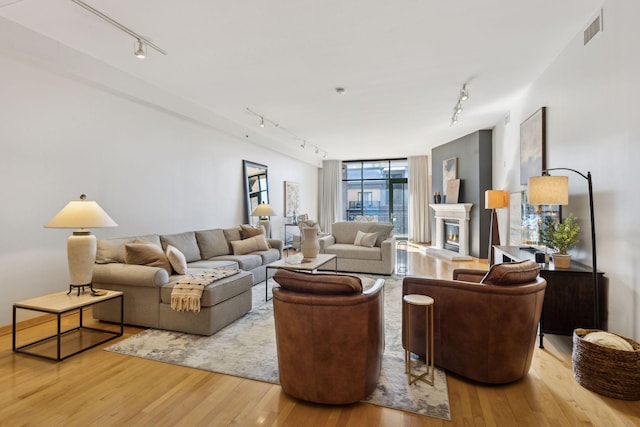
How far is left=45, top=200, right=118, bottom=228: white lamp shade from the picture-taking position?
2830mm

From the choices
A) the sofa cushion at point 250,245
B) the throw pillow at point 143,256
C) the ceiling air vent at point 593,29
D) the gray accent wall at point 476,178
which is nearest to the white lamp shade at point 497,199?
the gray accent wall at point 476,178

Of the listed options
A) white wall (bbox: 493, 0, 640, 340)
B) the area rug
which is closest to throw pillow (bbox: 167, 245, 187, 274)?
the area rug

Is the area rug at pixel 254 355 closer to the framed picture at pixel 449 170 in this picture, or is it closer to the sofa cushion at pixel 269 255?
the sofa cushion at pixel 269 255

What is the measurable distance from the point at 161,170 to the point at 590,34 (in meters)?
5.38

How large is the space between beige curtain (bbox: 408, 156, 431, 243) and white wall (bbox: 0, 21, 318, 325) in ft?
Answer: 23.4

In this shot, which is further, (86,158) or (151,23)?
(86,158)

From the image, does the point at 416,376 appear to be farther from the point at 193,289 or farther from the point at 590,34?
the point at 590,34

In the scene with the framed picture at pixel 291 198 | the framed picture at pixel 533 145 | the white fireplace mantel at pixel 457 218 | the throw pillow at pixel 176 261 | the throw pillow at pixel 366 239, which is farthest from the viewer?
the framed picture at pixel 291 198

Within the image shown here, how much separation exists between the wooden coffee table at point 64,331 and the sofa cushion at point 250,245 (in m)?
2.11

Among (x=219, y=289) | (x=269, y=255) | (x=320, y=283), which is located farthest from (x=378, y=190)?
(x=320, y=283)

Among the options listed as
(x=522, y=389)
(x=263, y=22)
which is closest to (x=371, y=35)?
(x=263, y=22)

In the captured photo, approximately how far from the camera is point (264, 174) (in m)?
7.66

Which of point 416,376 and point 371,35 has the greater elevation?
point 371,35

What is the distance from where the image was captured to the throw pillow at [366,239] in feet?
19.3
